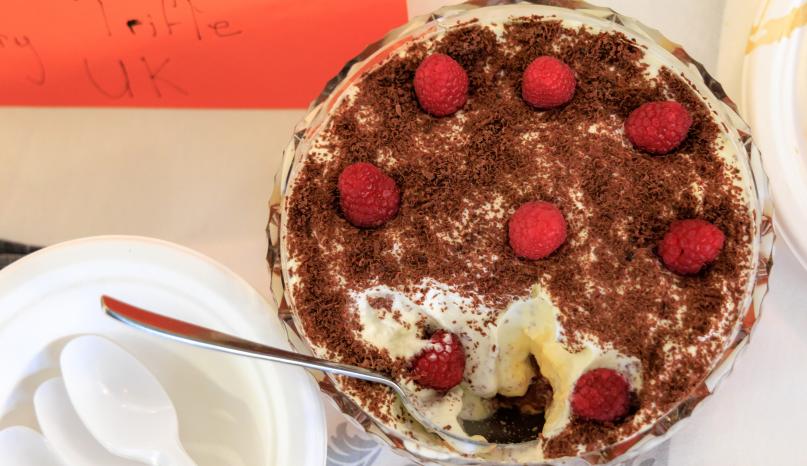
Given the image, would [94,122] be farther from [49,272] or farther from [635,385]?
[635,385]

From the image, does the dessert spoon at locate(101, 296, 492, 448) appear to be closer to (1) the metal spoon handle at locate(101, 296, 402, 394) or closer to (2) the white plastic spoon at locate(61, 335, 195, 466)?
(1) the metal spoon handle at locate(101, 296, 402, 394)

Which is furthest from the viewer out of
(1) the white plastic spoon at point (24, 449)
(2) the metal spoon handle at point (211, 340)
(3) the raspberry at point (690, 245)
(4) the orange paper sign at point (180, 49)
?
(4) the orange paper sign at point (180, 49)

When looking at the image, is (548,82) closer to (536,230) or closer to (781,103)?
(536,230)

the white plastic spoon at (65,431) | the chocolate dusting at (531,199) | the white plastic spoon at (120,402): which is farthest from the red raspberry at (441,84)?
the white plastic spoon at (65,431)

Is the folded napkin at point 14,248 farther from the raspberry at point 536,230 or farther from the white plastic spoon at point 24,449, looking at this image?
the raspberry at point 536,230

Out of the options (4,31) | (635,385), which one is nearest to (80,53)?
(4,31)
